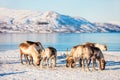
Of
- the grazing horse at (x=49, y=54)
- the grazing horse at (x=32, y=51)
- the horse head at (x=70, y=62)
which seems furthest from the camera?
the grazing horse at (x=32, y=51)

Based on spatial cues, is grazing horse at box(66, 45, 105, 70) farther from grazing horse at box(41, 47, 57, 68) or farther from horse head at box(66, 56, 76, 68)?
grazing horse at box(41, 47, 57, 68)

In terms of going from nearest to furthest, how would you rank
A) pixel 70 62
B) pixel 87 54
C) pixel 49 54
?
pixel 87 54 → pixel 49 54 → pixel 70 62

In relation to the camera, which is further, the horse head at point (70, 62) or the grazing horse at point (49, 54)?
the horse head at point (70, 62)

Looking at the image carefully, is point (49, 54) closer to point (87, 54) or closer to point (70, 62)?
point (70, 62)

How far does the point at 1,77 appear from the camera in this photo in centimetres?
2188

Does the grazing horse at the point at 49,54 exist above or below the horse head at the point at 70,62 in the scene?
above

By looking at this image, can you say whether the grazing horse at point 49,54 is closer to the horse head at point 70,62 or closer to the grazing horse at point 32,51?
the grazing horse at point 32,51

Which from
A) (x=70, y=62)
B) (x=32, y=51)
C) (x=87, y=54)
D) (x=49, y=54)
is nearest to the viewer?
(x=87, y=54)

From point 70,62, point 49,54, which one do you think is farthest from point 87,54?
point 49,54

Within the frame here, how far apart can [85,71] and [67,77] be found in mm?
3426

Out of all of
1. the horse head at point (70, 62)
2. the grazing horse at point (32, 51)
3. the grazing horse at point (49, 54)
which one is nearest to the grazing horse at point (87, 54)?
the horse head at point (70, 62)

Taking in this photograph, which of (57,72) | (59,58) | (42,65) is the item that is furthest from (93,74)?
(59,58)

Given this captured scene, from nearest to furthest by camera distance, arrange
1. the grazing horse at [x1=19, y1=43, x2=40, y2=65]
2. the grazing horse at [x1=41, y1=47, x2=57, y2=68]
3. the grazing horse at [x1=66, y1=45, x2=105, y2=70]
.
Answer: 1. the grazing horse at [x1=66, y1=45, x2=105, y2=70]
2. the grazing horse at [x1=41, y1=47, x2=57, y2=68]
3. the grazing horse at [x1=19, y1=43, x2=40, y2=65]

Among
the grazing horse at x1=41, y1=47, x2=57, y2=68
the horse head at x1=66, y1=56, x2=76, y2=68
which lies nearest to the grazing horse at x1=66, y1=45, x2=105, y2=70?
the horse head at x1=66, y1=56, x2=76, y2=68
